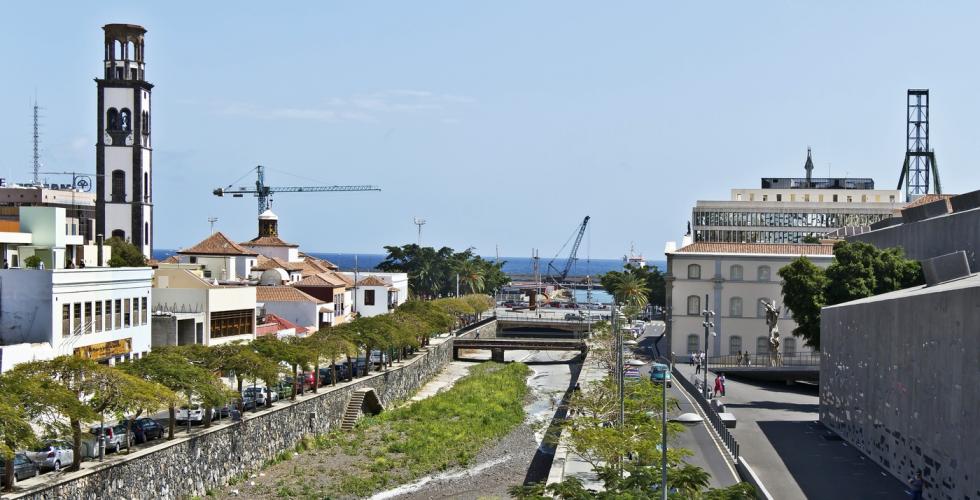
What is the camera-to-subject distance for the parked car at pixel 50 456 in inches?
1524

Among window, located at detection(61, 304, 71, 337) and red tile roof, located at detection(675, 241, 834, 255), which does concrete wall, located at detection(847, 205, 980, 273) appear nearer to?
red tile roof, located at detection(675, 241, 834, 255)

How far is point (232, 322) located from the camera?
2980 inches

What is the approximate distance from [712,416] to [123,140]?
57.6 m

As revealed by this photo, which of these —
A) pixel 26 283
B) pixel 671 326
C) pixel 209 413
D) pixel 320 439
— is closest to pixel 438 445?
pixel 320 439

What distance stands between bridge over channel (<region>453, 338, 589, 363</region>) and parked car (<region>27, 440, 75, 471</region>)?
76.8 metres

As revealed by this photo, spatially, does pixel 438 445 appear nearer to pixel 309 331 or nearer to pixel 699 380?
pixel 699 380

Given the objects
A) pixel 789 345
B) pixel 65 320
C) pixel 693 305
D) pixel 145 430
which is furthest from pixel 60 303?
pixel 789 345

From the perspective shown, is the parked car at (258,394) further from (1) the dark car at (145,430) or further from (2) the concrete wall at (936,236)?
(2) the concrete wall at (936,236)

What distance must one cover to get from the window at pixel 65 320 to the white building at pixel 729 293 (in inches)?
2126

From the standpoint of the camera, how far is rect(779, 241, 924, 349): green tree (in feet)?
223

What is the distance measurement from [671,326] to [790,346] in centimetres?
985

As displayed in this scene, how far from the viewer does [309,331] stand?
91250 millimetres

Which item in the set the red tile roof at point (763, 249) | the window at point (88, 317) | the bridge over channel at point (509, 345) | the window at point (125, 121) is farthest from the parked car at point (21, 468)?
the bridge over channel at point (509, 345)

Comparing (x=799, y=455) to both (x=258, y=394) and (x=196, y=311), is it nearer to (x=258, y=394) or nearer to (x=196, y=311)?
(x=258, y=394)
